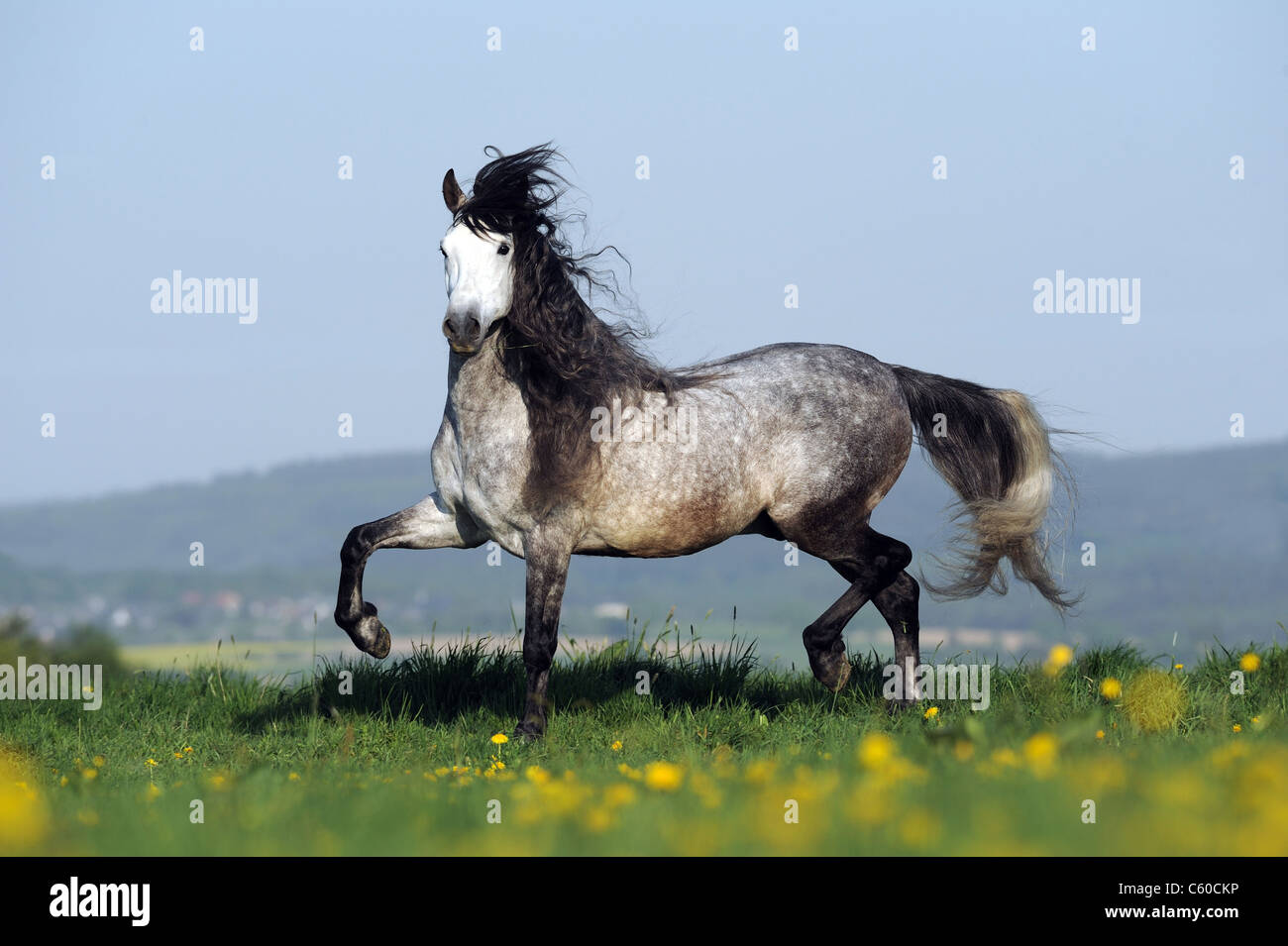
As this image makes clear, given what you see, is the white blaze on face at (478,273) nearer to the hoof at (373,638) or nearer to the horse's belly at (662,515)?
the horse's belly at (662,515)

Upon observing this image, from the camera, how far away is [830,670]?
8062mm

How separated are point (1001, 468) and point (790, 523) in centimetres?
178

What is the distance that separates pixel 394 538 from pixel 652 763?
2.38m

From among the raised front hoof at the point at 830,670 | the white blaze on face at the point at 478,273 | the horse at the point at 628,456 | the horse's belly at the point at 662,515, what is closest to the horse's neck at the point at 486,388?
the horse at the point at 628,456

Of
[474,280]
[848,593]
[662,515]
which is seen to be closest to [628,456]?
[662,515]

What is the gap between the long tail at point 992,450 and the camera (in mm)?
8461

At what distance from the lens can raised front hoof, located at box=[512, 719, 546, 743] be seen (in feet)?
23.6

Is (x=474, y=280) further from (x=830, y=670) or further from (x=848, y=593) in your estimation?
(x=830, y=670)

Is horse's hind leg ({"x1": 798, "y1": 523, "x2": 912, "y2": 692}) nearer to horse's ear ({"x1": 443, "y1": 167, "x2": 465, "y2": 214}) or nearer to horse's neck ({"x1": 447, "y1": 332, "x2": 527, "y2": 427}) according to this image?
horse's neck ({"x1": 447, "y1": 332, "x2": 527, "y2": 427})

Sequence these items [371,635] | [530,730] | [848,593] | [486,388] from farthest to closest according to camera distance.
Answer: [848,593] < [371,635] < [486,388] < [530,730]

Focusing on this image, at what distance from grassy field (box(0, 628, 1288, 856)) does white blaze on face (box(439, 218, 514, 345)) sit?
96.9 inches

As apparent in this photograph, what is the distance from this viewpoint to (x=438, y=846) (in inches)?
133

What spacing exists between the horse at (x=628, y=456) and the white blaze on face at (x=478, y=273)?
0.4 inches
